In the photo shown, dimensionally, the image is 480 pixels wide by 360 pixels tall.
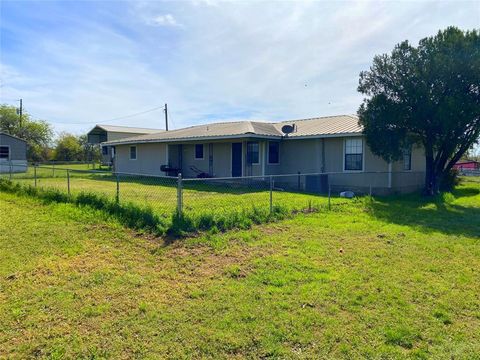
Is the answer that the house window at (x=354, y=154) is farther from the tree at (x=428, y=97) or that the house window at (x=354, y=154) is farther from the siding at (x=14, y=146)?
the siding at (x=14, y=146)

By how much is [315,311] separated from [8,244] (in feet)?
18.9

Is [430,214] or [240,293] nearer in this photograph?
[240,293]

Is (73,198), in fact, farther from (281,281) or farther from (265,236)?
(281,281)

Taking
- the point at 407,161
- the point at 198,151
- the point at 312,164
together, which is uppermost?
the point at 198,151

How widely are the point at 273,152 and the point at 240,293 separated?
1359 cm

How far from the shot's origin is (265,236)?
7.16 m

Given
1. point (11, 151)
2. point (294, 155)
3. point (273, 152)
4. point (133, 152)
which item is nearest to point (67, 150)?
point (11, 151)

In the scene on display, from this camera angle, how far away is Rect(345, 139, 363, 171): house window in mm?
15086

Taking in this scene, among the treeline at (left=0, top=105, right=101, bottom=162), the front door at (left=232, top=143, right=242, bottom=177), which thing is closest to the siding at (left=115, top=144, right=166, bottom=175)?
the front door at (left=232, top=143, right=242, bottom=177)

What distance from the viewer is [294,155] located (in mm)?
17297

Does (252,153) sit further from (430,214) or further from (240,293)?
(240,293)

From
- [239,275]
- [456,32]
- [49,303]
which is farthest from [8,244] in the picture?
[456,32]

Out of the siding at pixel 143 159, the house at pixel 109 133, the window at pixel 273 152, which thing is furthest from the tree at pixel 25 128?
the window at pixel 273 152

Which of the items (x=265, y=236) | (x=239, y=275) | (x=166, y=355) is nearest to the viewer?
(x=166, y=355)
